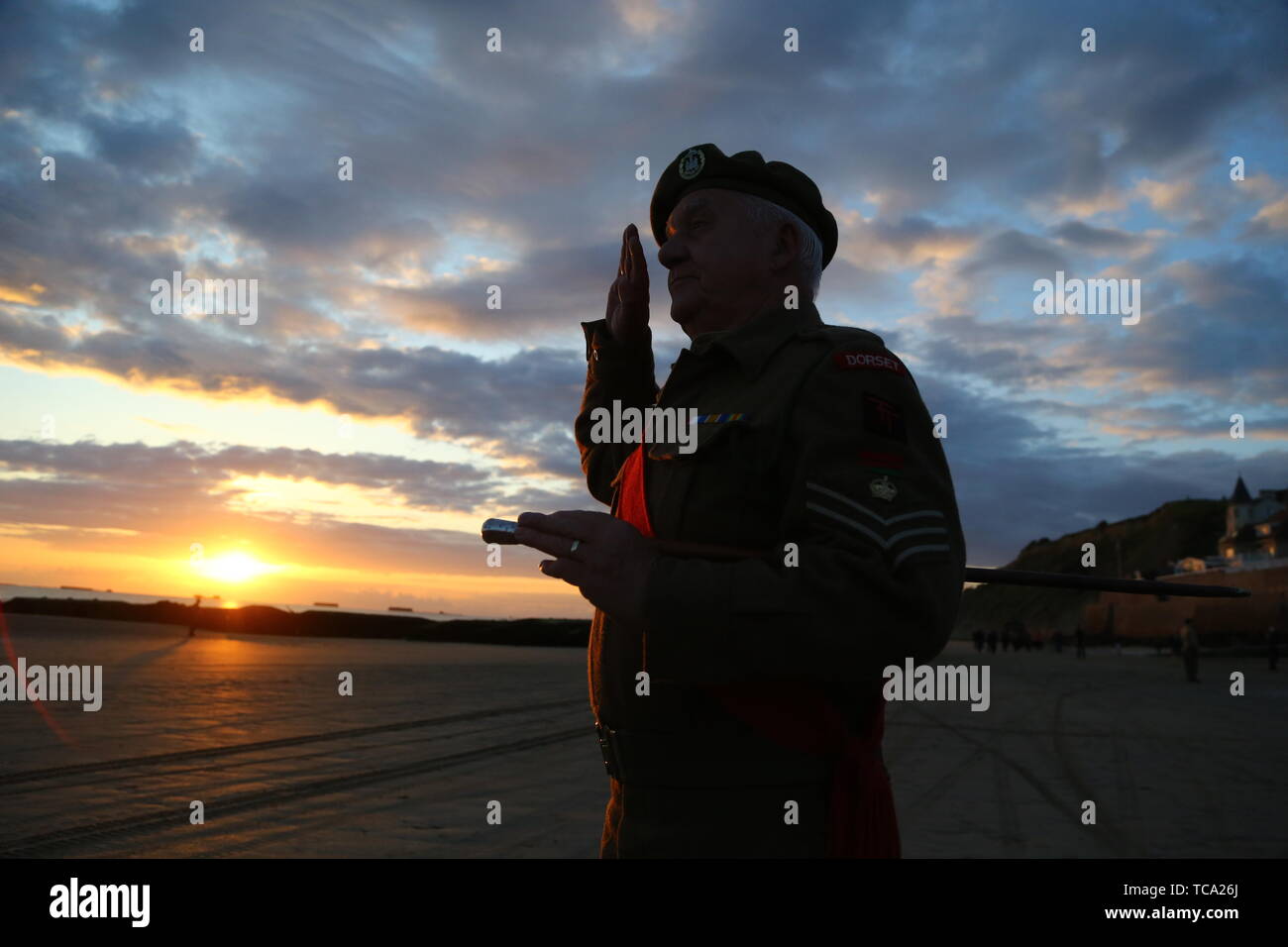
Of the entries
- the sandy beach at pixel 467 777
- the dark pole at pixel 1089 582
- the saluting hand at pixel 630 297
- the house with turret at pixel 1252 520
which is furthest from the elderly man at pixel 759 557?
the house with turret at pixel 1252 520

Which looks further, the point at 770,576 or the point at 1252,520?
the point at 1252,520

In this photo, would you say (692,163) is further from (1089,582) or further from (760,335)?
(1089,582)

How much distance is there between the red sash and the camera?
162cm

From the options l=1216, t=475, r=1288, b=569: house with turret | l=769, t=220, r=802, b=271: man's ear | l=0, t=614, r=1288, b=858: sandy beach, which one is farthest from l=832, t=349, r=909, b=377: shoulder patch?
l=1216, t=475, r=1288, b=569: house with turret

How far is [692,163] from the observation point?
2.14 metres

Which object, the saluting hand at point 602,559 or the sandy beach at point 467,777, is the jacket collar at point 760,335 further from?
the sandy beach at point 467,777

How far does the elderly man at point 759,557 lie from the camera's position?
138 cm

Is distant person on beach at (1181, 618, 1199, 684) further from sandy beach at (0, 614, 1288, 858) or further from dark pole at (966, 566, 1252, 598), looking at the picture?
dark pole at (966, 566, 1252, 598)

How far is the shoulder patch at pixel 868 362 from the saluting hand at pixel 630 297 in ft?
2.54

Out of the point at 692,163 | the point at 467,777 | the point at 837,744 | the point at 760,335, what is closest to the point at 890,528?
the point at 837,744

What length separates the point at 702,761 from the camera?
168 centimetres

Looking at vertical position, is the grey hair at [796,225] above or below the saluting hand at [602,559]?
above

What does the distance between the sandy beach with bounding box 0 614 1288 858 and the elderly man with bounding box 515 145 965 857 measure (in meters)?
4.33

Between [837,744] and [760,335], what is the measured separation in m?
0.83
